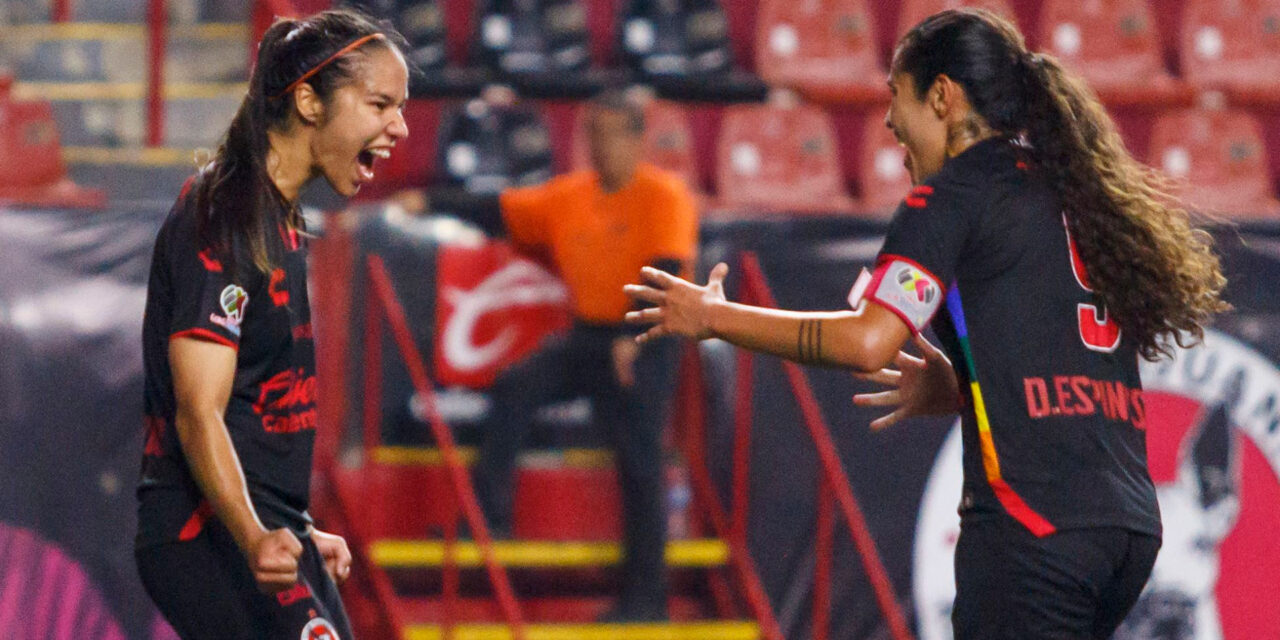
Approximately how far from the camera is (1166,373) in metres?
6.12

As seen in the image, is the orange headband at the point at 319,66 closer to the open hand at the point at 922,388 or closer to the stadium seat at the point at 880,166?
the open hand at the point at 922,388

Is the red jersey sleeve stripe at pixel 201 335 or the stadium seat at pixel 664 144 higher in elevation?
the red jersey sleeve stripe at pixel 201 335

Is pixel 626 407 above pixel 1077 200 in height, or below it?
below

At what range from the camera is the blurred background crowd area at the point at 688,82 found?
358 inches

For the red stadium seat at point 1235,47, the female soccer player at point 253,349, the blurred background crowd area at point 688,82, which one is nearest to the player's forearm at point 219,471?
the female soccer player at point 253,349

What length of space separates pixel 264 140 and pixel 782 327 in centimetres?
113

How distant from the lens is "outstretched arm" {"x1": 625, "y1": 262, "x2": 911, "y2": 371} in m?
2.93

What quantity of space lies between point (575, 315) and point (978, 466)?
3284 mm

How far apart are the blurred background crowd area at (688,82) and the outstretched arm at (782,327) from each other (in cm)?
566

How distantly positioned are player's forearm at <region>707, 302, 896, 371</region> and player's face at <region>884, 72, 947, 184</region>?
1.25 ft

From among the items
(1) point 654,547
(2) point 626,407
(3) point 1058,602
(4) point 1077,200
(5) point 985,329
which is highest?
(4) point 1077,200

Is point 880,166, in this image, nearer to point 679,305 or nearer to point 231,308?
point 679,305

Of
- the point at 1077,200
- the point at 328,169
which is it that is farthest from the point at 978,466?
the point at 328,169

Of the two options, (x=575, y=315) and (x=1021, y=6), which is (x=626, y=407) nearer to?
(x=575, y=315)
